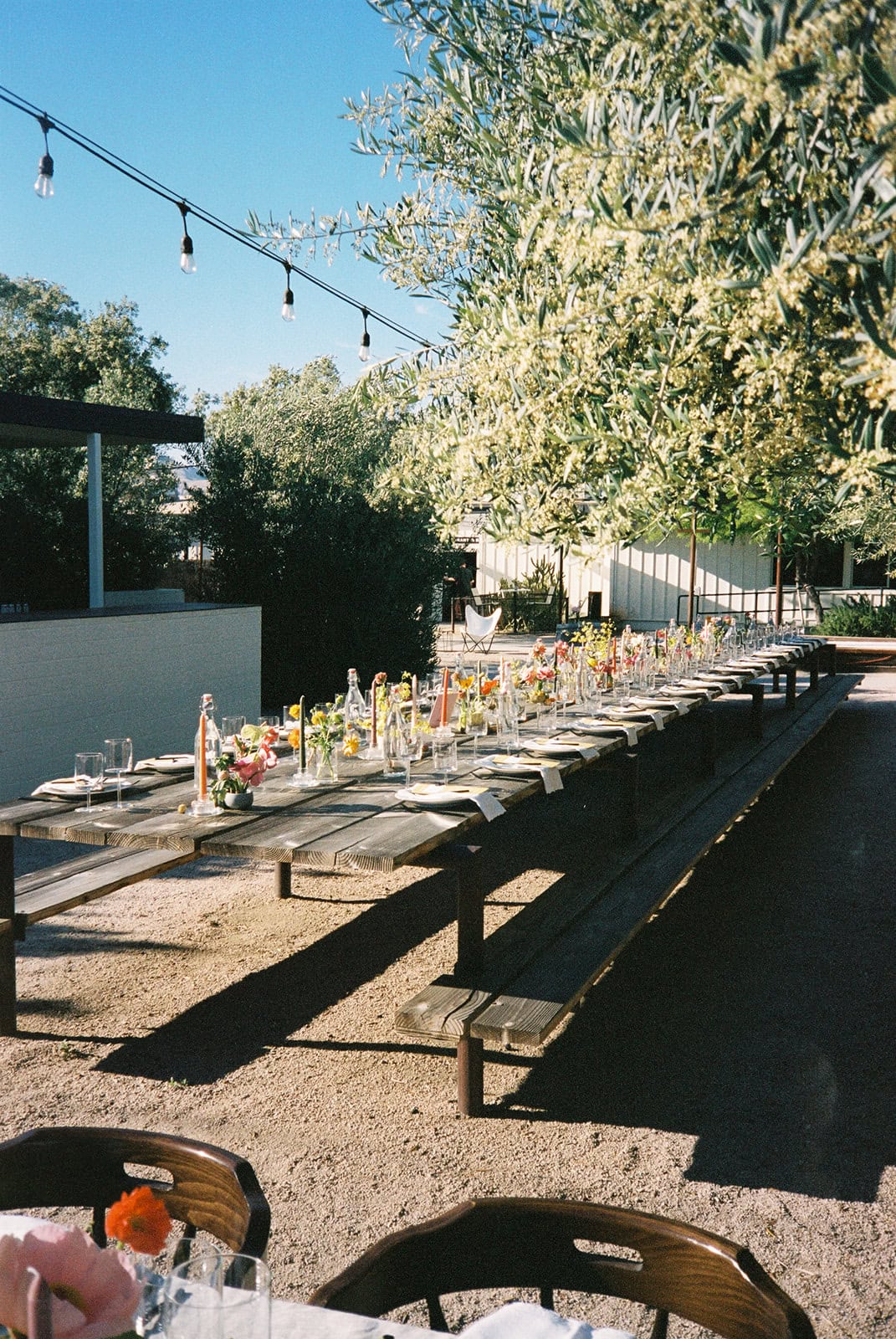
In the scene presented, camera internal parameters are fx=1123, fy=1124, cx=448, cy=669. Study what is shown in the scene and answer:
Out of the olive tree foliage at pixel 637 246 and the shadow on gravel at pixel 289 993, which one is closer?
the olive tree foliage at pixel 637 246

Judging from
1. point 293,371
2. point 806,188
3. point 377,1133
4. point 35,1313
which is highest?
point 293,371

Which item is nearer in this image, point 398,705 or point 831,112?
point 831,112

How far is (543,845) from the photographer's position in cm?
750

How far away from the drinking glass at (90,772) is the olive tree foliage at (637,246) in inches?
70.3

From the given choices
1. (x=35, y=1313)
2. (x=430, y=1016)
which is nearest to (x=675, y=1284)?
(x=35, y=1313)

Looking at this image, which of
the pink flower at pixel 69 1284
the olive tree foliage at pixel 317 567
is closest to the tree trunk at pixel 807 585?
the olive tree foliage at pixel 317 567

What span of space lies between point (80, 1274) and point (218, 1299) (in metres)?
0.13

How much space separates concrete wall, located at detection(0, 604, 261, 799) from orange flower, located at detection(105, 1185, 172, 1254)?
766 centimetres

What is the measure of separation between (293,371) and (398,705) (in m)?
32.8

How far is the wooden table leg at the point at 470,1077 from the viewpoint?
3705 mm

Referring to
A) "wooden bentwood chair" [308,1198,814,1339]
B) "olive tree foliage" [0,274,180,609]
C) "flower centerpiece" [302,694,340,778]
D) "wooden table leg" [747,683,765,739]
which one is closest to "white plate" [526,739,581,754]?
"flower centerpiece" [302,694,340,778]

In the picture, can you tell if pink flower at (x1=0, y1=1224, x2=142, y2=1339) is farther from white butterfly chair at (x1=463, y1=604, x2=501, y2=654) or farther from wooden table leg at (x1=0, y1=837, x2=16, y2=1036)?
white butterfly chair at (x1=463, y1=604, x2=501, y2=654)

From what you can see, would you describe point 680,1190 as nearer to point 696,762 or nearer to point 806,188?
point 806,188

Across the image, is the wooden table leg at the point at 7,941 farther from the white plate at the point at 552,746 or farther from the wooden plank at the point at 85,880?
the white plate at the point at 552,746
